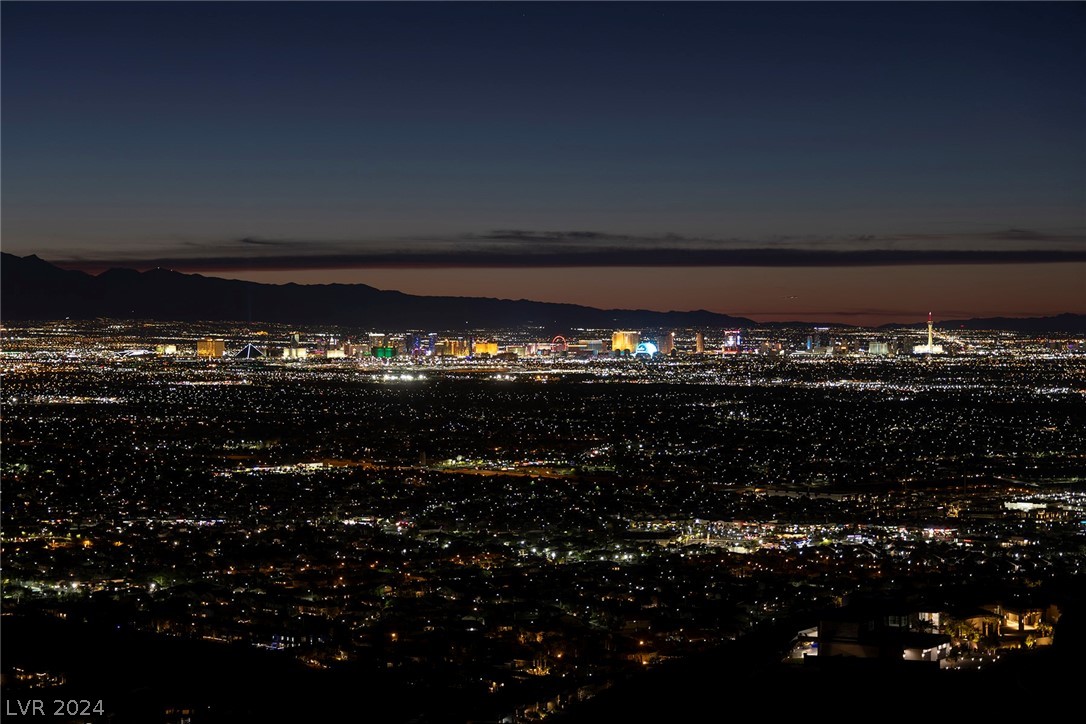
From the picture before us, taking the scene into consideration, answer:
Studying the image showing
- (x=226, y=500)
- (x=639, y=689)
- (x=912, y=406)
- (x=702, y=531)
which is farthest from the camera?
(x=912, y=406)

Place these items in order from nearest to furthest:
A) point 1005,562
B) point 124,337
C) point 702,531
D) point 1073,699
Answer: point 1073,699 < point 1005,562 < point 702,531 < point 124,337

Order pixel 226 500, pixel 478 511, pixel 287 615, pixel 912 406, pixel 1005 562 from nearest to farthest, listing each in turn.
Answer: pixel 287 615 < pixel 1005 562 < pixel 478 511 < pixel 226 500 < pixel 912 406

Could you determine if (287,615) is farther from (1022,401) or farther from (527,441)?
(1022,401)

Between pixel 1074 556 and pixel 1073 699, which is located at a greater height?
pixel 1073 699

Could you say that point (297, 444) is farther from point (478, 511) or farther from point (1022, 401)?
point (1022, 401)

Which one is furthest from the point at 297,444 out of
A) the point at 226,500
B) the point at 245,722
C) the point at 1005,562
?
the point at 245,722

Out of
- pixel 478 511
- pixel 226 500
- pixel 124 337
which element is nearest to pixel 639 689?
pixel 478 511

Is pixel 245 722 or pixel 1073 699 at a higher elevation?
pixel 1073 699

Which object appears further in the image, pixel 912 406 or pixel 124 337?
pixel 124 337

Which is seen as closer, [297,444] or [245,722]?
[245,722]
